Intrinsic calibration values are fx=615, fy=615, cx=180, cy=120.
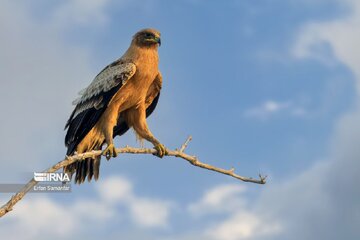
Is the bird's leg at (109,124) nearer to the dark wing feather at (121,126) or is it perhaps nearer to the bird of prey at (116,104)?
the bird of prey at (116,104)

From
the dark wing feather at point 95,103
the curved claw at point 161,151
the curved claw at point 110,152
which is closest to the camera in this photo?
the curved claw at point 110,152

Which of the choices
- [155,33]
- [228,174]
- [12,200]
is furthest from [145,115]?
[12,200]

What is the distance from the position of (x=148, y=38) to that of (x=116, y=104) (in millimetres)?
1590

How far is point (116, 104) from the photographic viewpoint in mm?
12602

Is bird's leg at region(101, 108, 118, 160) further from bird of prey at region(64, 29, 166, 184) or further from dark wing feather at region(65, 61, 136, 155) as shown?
dark wing feather at region(65, 61, 136, 155)

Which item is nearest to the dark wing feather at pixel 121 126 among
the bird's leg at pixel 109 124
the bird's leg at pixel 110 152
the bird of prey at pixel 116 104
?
the bird of prey at pixel 116 104

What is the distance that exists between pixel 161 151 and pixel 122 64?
6.51 feet

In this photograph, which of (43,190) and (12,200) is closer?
(12,200)

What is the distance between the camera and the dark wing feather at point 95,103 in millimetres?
12289

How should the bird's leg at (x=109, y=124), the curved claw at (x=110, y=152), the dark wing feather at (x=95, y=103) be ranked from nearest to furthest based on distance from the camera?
the curved claw at (x=110, y=152), the bird's leg at (x=109, y=124), the dark wing feather at (x=95, y=103)

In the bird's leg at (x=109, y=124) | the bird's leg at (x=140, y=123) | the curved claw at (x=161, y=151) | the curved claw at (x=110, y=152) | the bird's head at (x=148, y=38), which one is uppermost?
the bird's head at (x=148, y=38)

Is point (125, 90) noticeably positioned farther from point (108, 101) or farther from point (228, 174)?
point (228, 174)

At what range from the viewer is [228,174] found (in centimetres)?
1061

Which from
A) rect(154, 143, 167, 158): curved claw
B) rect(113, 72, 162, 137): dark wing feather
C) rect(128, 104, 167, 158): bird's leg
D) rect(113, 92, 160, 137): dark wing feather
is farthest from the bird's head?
rect(154, 143, 167, 158): curved claw
